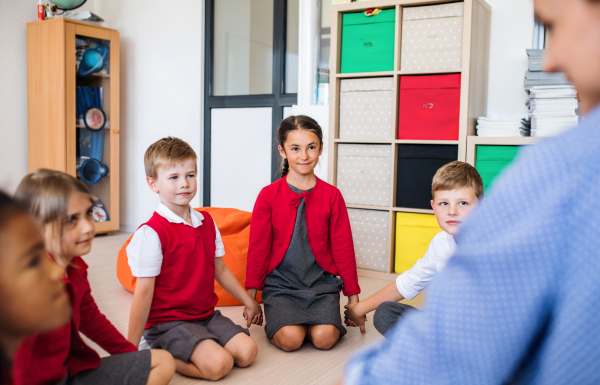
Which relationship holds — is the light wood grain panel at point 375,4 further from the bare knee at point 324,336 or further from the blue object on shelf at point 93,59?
the blue object on shelf at point 93,59

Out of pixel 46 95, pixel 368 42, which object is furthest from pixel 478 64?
pixel 46 95

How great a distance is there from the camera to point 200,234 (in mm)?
1600

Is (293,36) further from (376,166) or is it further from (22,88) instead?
(22,88)

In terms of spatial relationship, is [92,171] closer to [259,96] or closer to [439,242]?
[259,96]

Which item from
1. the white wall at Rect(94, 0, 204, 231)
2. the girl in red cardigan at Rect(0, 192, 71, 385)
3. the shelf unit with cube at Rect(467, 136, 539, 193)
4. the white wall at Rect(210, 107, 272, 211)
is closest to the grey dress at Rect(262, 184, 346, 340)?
the shelf unit with cube at Rect(467, 136, 539, 193)

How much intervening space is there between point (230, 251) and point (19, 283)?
1.95 meters

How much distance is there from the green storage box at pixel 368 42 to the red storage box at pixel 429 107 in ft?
0.53

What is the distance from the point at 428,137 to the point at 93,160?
8.29 feet

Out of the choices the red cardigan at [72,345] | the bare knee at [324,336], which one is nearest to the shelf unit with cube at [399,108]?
the bare knee at [324,336]

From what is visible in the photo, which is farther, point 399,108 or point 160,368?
point 399,108

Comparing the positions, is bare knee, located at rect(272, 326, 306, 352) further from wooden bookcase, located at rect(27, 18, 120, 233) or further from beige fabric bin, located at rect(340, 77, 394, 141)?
wooden bookcase, located at rect(27, 18, 120, 233)

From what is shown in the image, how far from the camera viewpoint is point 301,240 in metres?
1.91

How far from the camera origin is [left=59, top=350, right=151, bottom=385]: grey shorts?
42.9 inches

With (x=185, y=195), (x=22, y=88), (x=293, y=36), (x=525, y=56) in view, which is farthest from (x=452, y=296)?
(x=22, y=88)
